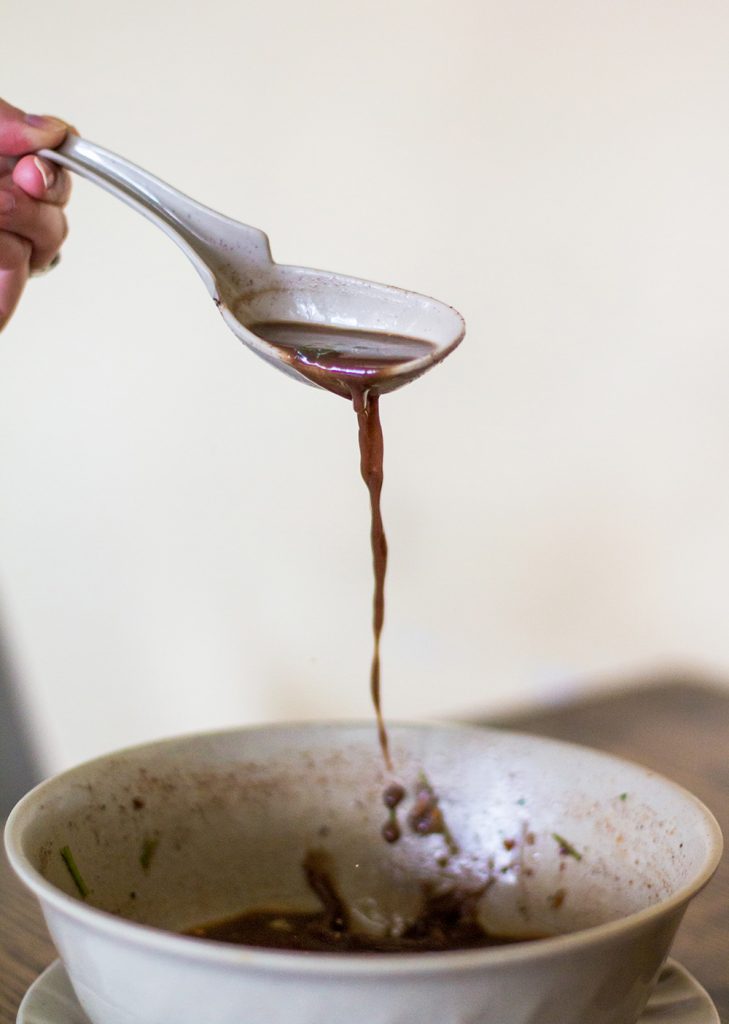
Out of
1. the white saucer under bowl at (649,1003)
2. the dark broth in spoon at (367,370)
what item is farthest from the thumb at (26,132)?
the white saucer under bowl at (649,1003)

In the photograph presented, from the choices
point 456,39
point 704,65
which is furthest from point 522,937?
point 456,39

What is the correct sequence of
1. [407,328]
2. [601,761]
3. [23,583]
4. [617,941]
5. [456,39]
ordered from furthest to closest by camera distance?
[23,583]
[456,39]
[407,328]
[601,761]
[617,941]

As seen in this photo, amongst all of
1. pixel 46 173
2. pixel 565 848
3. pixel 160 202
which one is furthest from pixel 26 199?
pixel 565 848

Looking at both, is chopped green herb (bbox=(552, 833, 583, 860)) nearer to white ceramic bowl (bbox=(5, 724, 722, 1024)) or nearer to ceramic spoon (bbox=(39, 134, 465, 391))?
white ceramic bowl (bbox=(5, 724, 722, 1024))

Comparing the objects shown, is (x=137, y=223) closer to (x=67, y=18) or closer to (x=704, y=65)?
(x=67, y=18)

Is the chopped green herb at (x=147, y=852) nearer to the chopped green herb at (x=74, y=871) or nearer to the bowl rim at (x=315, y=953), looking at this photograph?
the chopped green herb at (x=74, y=871)

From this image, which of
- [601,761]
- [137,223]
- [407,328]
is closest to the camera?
[601,761]
